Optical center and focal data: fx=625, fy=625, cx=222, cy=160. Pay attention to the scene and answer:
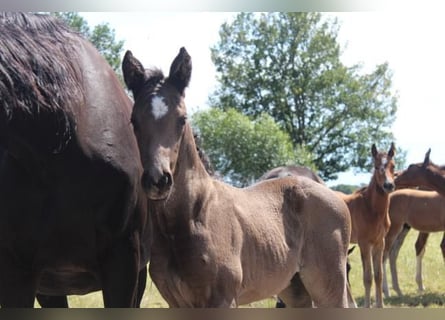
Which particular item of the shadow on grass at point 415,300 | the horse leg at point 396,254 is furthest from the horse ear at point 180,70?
the horse leg at point 396,254

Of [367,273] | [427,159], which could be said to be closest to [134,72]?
[427,159]

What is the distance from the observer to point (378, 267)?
3.38m

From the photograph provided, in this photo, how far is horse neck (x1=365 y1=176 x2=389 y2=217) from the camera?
10.5 ft

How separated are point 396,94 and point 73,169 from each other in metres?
1.61

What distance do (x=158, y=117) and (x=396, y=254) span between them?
1.88 m

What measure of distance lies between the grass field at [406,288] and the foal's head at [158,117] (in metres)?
0.98

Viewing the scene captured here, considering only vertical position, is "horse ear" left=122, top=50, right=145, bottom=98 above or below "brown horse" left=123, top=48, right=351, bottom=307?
above

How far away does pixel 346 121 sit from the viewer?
3154 mm

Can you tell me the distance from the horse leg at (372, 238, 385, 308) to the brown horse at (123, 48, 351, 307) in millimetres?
306

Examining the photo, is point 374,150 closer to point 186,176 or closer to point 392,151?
point 392,151

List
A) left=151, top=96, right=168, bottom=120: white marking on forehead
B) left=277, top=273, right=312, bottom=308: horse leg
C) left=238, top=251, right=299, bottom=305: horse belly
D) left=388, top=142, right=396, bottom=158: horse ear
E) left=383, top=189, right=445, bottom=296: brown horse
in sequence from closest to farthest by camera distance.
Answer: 1. left=151, top=96, right=168, bottom=120: white marking on forehead
2. left=238, top=251, right=299, bottom=305: horse belly
3. left=388, top=142, right=396, bottom=158: horse ear
4. left=277, top=273, right=312, bottom=308: horse leg
5. left=383, top=189, right=445, bottom=296: brown horse

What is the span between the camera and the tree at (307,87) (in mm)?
3105

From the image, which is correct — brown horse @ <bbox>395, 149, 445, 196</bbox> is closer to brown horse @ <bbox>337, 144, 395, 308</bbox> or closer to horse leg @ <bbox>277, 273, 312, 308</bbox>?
brown horse @ <bbox>337, 144, 395, 308</bbox>

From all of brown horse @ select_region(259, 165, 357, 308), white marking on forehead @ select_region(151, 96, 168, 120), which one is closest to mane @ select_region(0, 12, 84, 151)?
white marking on forehead @ select_region(151, 96, 168, 120)
